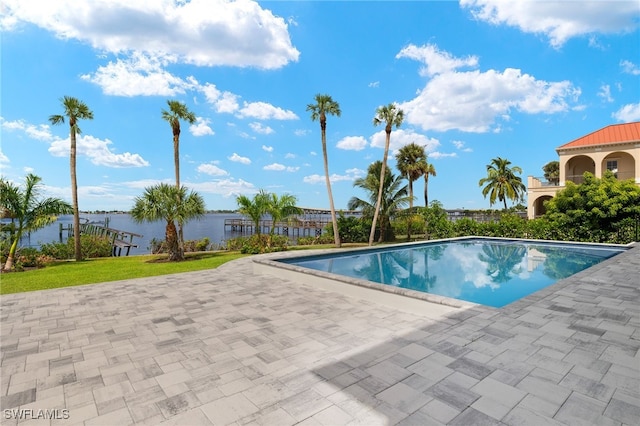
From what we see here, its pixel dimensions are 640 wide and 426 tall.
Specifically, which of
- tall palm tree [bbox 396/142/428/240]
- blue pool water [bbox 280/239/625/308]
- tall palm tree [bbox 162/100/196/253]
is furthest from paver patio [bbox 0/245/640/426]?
tall palm tree [bbox 396/142/428/240]

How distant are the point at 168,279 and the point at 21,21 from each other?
814 centimetres

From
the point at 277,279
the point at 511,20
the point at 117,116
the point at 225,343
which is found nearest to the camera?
the point at 225,343

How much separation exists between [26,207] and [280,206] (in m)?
9.16

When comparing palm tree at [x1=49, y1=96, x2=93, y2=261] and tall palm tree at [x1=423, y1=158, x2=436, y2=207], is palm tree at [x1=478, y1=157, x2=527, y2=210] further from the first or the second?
palm tree at [x1=49, y1=96, x2=93, y2=261]

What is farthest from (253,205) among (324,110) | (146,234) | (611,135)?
(146,234)

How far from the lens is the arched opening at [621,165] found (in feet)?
68.4

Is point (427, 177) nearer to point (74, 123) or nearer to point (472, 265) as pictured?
point (472, 265)

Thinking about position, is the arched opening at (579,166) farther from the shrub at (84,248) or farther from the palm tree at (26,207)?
the palm tree at (26,207)

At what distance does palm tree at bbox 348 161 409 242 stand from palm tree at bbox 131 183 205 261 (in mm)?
10315

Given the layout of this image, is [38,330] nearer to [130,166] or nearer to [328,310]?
[328,310]

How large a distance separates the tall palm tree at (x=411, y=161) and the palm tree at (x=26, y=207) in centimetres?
2245

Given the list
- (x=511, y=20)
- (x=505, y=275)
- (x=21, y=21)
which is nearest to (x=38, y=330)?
(x=21, y=21)

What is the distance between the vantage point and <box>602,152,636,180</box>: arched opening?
68.4 feet

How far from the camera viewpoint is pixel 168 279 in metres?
8.15
